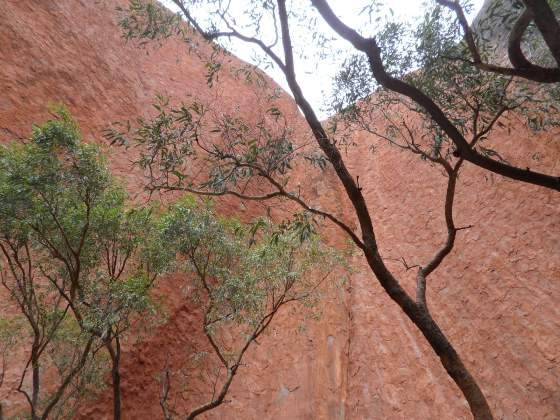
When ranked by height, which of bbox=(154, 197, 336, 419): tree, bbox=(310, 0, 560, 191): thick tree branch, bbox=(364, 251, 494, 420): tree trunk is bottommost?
bbox=(364, 251, 494, 420): tree trunk

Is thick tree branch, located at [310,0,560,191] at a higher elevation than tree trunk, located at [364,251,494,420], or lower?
higher

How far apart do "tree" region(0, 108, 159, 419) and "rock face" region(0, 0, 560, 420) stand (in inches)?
79.0

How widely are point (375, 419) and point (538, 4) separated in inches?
344

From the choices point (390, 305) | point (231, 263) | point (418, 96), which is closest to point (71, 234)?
point (231, 263)

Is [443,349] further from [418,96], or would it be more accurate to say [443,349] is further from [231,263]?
[231,263]

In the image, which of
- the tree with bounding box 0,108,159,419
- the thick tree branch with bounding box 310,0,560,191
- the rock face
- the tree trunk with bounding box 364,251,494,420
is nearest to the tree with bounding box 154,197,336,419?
the tree with bounding box 0,108,159,419

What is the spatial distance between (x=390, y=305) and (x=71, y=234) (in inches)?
320

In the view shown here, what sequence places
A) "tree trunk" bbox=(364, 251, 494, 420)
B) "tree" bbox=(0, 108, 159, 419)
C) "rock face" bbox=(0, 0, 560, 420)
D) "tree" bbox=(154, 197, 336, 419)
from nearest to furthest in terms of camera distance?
"tree trunk" bbox=(364, 251, 494, 420) → "tree" bbox=(0, 108, 159, 419) → "tree" bbox=(154, 197, 336, 419) → "rock face" bbox=(0, 0, 560, 420)

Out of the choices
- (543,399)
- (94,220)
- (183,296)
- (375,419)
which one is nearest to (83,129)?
(183,296)

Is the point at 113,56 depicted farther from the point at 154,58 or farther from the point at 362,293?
the point at 362,293

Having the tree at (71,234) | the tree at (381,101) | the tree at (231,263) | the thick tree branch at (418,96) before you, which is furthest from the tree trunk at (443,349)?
the tree at (71,234)

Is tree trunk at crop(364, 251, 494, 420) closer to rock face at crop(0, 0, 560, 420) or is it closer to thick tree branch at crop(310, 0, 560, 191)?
thick tree branch at crop(310, 0, 560, 191)

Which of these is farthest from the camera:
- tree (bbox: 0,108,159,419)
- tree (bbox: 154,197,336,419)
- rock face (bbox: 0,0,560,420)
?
rock face (bbox: 0,0,560,420)

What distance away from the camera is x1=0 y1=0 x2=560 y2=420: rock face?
8.98 metres
